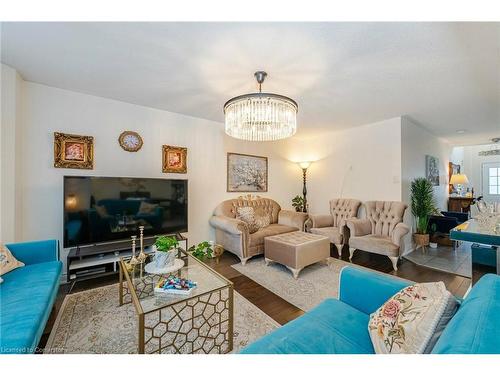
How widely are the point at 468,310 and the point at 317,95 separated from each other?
2524mm

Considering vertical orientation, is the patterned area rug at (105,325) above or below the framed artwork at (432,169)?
below

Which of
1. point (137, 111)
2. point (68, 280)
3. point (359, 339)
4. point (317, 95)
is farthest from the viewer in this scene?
point (137, 111)

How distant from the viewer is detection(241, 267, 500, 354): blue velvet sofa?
59 centimetres

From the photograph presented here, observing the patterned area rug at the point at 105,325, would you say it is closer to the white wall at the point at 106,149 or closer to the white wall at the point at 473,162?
the white wall at the point at 106,149

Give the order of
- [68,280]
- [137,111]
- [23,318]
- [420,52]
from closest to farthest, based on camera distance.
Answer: [23,318] < [420,52] < [68,280] < [137,111]

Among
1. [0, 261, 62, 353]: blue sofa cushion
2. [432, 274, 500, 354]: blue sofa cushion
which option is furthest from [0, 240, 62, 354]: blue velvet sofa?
[432, 274, 500, 354]: blue sofa cushion

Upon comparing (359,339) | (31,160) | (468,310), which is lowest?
(359,339)

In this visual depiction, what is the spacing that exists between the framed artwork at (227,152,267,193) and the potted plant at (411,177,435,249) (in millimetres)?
2741

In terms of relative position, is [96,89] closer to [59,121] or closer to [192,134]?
[59,121]

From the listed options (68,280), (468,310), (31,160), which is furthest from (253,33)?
(68,280)

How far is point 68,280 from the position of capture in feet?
7.50

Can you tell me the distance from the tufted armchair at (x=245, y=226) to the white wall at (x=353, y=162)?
3.88 ft

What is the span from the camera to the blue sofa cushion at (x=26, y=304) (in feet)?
3.38

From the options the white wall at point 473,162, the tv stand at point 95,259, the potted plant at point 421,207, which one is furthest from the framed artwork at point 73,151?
the white wall at point 473,162
